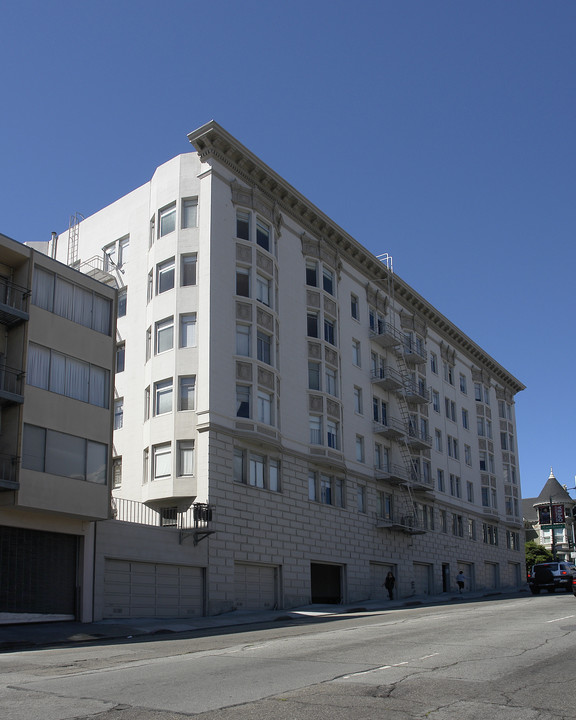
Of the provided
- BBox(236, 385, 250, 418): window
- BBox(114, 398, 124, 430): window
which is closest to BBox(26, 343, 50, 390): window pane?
BBox(236, 385, 250, 418): window

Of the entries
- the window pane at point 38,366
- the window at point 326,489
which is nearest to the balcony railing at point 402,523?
the window at point 326,489

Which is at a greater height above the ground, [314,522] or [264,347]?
[264,347]

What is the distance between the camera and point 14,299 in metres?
25.1

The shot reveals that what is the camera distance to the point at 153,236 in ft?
122

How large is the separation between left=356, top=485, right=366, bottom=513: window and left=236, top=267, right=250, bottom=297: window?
1334 cm

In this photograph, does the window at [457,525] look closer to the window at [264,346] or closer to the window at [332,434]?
the window at [332,434]

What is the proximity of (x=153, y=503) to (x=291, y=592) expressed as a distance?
25.3 ft

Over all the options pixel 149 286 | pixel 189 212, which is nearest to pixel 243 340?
pixel 149 286

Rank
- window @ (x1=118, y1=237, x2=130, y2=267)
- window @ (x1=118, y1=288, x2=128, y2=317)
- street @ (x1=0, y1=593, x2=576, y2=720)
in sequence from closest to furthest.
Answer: street @ (x1=0, y1=593, x2=576, y2=720) → window @ (x1=118, y1=288, x2=128, y2=317) → window @ (x1=118, y1=237, x2=130, y2=267)

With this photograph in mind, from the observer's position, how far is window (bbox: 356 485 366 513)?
139 ft

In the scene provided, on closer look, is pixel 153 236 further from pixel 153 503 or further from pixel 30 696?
pixel 30 696

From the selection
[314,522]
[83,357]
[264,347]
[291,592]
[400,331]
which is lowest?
[291,592]

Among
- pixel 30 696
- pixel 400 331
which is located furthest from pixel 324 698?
pixel 400 331

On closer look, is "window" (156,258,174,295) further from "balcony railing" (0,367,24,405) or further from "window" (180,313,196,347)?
"balcony railing" (0,367,24,405)
